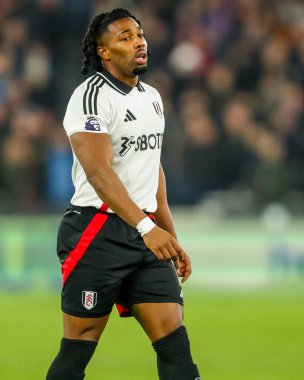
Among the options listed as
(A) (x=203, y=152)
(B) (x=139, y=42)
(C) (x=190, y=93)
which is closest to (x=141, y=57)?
(B) (x=139, y=42)

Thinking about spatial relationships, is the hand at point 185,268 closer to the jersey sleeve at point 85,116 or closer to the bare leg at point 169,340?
the bare leg at point 169,340

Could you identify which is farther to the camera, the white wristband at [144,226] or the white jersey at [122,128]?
the white jersey at [122,128]

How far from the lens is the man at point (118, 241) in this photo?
5207mm

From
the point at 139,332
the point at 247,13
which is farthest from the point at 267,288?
the point at 247,13

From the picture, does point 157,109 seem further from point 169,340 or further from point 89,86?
point 169,340

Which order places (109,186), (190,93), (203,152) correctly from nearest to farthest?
(109,186), (203,152), (190,93)

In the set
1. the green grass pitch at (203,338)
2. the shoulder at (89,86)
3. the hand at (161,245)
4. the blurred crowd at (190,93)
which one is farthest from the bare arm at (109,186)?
the blurred crowd at (190,93)

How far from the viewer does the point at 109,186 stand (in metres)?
4.96

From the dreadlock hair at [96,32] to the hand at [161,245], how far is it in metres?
0.98

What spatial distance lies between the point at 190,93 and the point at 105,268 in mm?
7752

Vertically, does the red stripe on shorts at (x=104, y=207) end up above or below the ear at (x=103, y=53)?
below

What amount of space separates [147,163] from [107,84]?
0.40 meters

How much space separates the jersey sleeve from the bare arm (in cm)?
3

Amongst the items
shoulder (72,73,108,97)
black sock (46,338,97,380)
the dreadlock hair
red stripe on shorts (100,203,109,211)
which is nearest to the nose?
the dreadlock hair
